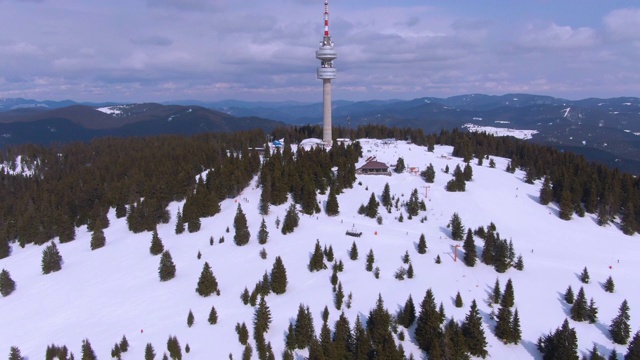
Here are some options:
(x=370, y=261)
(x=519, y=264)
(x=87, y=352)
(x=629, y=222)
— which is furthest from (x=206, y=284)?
(x=629, y=222)

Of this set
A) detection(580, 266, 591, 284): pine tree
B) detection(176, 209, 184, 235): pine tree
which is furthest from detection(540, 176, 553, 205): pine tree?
detection(176, 209, 184, 235): pine tree

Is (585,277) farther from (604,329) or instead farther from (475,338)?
(475,338)

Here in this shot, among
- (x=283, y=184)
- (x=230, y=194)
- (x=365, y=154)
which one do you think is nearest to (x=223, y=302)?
(x=283, y=184)

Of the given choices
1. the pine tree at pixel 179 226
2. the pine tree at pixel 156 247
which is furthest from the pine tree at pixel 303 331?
the pine tree at pixel 179 226

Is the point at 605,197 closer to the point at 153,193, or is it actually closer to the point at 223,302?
the point at 223,302

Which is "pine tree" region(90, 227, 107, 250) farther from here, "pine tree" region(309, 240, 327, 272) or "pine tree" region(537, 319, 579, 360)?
"pine tree" region(537, 319, 579, 360)

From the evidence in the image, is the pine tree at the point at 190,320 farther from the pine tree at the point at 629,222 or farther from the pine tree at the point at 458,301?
the pine tree at the point at 629,222
